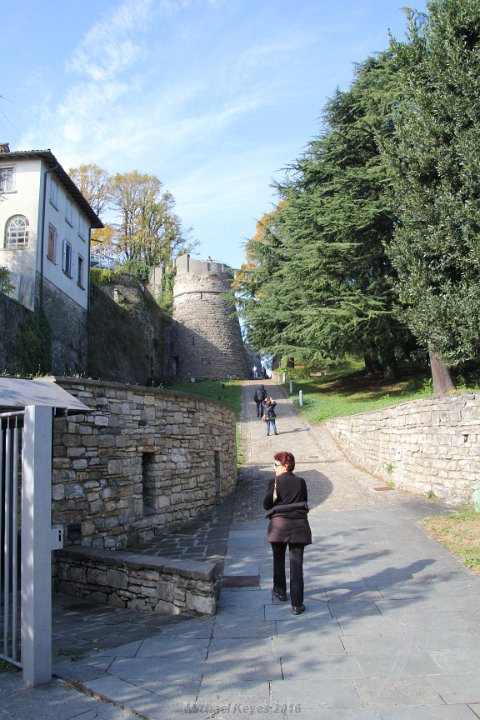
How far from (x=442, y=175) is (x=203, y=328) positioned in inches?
1006

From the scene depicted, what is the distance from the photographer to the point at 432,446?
1082 cm

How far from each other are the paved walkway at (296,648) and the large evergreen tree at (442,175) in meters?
7.90

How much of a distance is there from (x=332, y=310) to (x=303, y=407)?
16.4ft

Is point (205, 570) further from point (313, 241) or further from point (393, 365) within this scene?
point (393, 365)

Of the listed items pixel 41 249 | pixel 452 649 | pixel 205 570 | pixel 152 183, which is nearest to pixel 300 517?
pixel 205 570

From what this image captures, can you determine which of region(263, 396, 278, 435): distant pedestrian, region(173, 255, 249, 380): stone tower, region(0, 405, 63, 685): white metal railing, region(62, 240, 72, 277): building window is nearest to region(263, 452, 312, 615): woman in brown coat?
region(0, 405, 63, 685): white metal railing

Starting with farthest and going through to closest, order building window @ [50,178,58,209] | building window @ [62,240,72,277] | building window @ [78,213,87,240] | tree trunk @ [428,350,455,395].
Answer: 1. building window @ [78,213,87,240]
2. building window @ [62,240,72,277]
3. building window @ [50,178,58,209]
4. tree trunk @ [428,350,455,395]

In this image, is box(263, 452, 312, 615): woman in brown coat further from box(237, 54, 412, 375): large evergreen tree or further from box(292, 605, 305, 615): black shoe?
box(237, 54, 412, 375): large evergreen tree

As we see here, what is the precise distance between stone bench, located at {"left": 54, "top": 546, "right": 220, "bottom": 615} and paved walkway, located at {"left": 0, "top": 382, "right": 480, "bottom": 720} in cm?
16

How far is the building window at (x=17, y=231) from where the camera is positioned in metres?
18.9

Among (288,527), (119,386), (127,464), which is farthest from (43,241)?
(288,527)

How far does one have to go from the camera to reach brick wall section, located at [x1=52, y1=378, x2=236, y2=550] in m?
6.92

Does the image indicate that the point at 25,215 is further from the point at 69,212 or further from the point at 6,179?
the point at 69,212

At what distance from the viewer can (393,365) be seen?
2406cm
